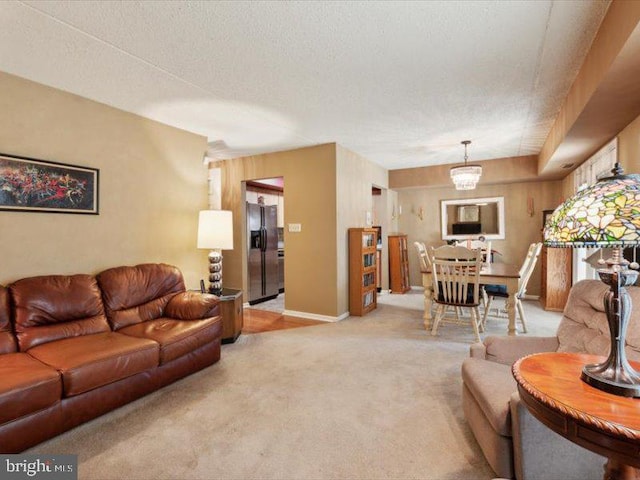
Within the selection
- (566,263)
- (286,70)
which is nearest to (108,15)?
(286,70)

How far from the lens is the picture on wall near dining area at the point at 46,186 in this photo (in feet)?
Result: 8.29

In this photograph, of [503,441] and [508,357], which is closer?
[503,441]

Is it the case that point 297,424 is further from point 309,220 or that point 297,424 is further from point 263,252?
point 263,252

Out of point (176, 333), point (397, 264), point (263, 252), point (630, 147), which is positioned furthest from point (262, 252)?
point (630, 147)

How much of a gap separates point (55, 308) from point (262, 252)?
3427 mm

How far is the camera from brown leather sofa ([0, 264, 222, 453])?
71.2 inches

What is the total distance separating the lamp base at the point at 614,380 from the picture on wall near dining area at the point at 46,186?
3.67 meters

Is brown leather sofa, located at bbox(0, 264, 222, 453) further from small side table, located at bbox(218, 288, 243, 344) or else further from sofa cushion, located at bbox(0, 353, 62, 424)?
small side table, located at bbox(218, 288, 243, 344)

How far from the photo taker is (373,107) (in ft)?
10.6

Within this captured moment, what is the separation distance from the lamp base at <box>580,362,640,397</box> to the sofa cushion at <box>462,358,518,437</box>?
0.43 m

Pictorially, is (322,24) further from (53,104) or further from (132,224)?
(132,224)

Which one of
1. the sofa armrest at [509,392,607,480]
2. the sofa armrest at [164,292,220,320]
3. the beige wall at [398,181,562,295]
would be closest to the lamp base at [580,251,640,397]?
the sofa armrest at [509,392,607,480]

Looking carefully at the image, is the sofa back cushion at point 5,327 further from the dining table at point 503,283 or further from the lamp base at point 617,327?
the dining table at point 503,283

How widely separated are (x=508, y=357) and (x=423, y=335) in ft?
5.91
